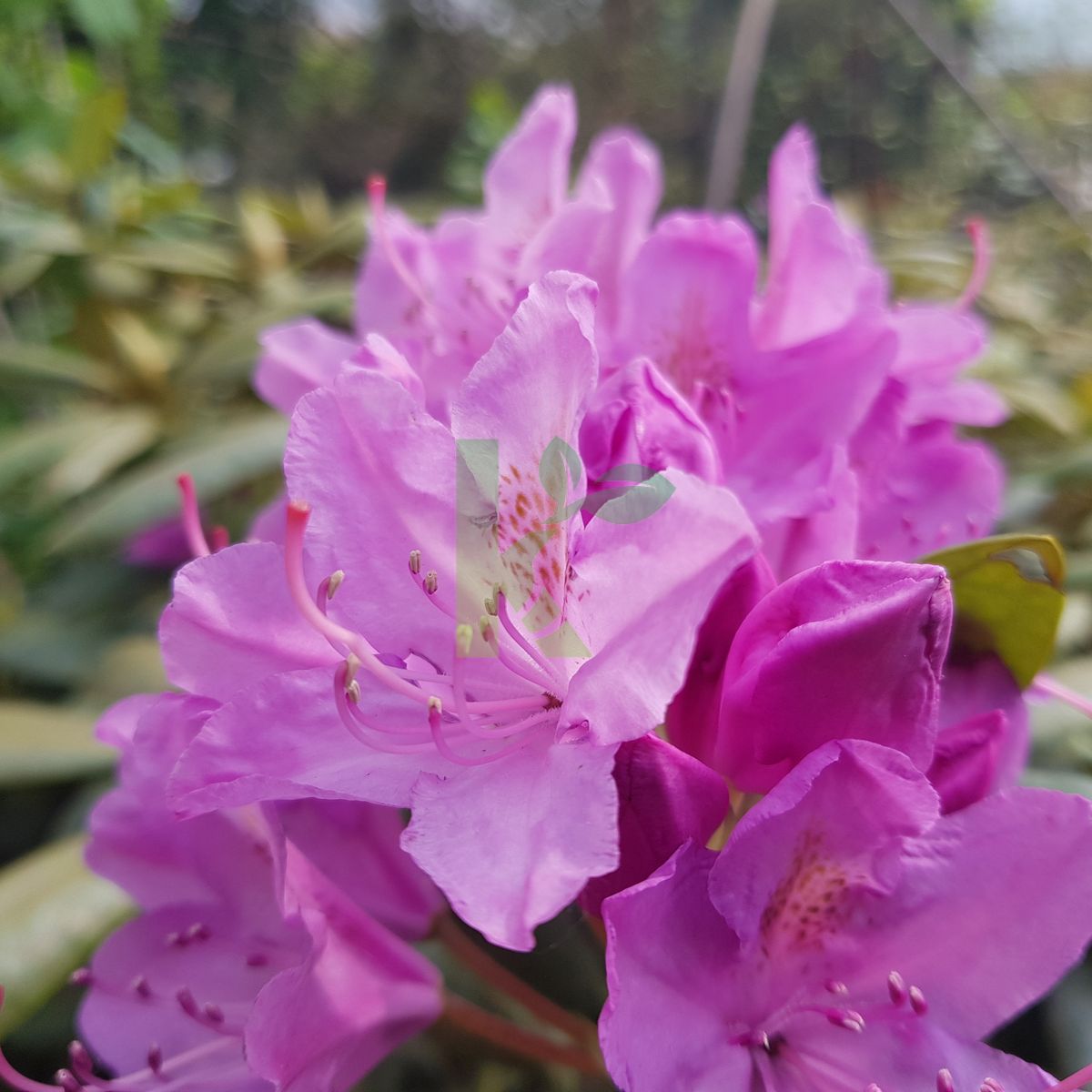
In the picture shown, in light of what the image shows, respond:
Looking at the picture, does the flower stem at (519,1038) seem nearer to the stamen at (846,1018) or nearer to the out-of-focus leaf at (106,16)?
the stamen at (846,1018)

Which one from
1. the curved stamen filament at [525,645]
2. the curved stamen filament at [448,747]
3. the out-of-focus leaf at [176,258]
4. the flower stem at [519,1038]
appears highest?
the curved stamen filament at [525,645]

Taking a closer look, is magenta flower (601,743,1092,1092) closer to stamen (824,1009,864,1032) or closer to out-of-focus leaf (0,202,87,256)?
stamen (824,1009,864,1032)

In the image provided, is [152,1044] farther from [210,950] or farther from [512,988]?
[512,988]

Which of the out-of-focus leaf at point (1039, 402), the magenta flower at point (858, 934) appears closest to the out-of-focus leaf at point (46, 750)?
the magenta flower at point (858, 934)

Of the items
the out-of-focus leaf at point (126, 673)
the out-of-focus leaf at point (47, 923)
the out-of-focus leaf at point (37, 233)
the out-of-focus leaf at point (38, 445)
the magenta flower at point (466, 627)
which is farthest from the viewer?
the out-of-focus leaf at point (37, 233)

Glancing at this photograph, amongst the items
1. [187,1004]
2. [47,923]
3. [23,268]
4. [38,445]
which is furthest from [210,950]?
[23,268]

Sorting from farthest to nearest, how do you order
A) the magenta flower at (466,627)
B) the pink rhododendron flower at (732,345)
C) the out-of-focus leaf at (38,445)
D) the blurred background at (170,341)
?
the out-of-focus leaf at (38,445)
the blurred background at (170,341)
the pink rhododendron flower at (732,345)
the magenta flower at (466,627)
